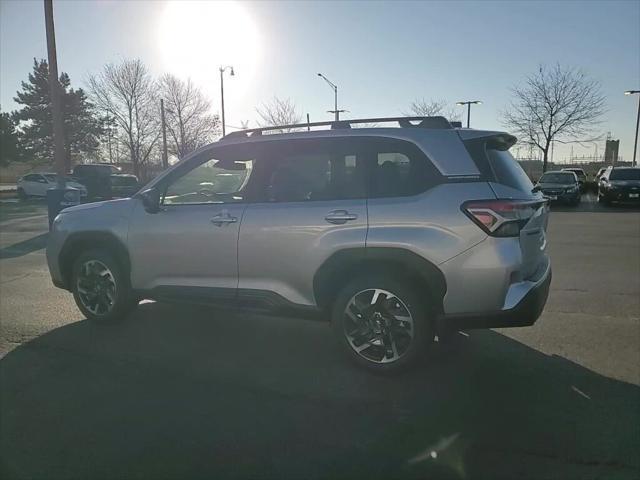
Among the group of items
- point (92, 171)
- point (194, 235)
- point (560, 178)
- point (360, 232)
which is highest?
point (92, 171)

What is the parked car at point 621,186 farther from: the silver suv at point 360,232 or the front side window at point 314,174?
the front side window at point 314,174

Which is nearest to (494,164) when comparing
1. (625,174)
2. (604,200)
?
(604,200)

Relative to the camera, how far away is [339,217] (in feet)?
12.5

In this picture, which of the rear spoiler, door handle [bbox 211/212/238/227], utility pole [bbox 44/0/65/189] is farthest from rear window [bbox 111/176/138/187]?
the rear spoiler

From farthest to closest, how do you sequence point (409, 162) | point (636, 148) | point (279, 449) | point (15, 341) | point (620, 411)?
point (636, 148) → point (15, 341) → point (409, 162) → point (620, 411) → point (279, 449)

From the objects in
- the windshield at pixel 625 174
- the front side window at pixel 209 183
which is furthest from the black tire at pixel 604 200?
the front side window at pixel 209 183

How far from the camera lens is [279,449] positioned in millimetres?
2861

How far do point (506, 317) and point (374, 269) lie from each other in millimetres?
1035

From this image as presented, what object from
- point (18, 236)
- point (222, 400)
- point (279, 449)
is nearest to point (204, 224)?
point (222, 400)

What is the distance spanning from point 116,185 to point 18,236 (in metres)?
14.0

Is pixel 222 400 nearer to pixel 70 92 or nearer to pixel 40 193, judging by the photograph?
pixel 40 193

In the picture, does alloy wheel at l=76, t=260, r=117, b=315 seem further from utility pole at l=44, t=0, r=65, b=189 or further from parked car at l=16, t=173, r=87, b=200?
parked car at l=16, t=173, r=87, b=200

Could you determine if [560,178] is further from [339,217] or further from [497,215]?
[339,217]

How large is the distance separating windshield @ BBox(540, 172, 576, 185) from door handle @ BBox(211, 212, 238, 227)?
2130 centimetres
